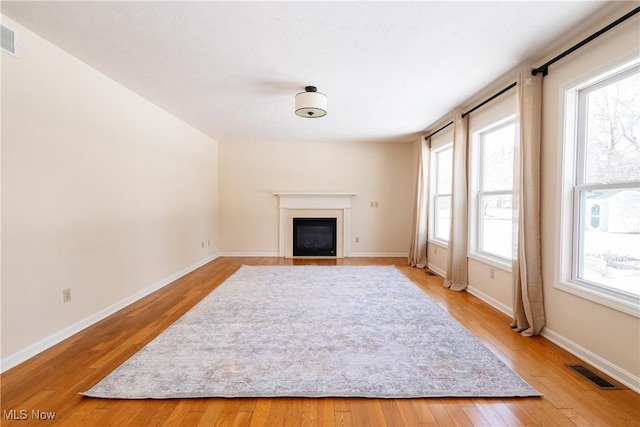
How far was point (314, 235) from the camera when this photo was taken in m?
5.95

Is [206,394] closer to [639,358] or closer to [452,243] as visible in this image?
[639,358]

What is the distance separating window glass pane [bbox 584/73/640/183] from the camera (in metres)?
1.84

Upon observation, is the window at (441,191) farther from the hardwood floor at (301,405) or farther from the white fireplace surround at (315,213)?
the hardwood floor at (301,405)

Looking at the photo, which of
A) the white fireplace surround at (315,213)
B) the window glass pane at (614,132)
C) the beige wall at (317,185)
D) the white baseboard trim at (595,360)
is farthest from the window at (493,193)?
the white fireplace surround at (315,213)

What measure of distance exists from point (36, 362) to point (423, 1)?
144 inches

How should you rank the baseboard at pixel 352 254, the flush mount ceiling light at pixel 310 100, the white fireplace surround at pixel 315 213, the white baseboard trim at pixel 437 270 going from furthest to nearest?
the baseboard at pixel 352 254 → the white fireplace surround at pixel 315 213 → the white baseboard trim at pixel 437 270 → the flush mount ceiling light at pixel 310 100

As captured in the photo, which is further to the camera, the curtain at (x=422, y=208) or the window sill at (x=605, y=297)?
the curtain at (x=422, y=208)

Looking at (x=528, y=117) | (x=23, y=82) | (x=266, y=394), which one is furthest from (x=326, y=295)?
(x=23, y=82)

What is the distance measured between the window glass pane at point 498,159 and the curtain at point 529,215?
609mm

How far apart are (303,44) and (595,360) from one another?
10.5 feet

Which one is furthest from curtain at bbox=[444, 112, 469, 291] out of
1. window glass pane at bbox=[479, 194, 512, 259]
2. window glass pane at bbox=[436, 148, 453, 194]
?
window glass pane at bbox=[436, 148, 453, 194]

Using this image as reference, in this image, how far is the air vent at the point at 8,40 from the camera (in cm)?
188

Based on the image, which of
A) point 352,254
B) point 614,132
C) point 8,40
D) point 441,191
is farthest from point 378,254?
point 8,40

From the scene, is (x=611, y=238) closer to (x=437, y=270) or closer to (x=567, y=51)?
(x=567, y=51)
